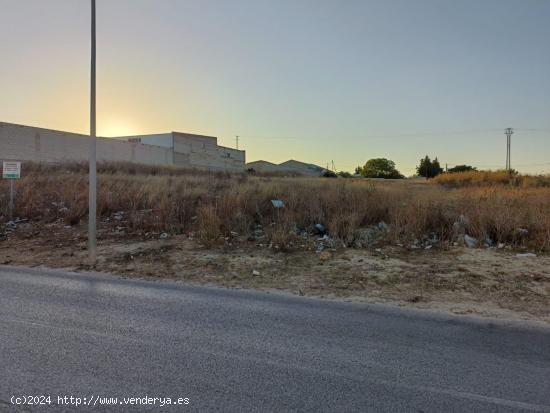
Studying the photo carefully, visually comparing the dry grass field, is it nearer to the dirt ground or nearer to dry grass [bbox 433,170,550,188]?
the dirt ground

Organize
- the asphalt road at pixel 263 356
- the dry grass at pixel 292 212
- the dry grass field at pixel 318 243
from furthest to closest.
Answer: the dry grass at pixel 292 212
the dry grass field at pixel 318 243
the asphalt road at pixel 263 356

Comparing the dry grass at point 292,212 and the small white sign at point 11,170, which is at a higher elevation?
the small white sign at point 11,170

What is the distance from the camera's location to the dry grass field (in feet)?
23.6

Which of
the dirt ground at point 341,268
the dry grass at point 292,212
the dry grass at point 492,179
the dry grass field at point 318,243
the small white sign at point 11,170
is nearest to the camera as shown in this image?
the dirt ground at point 341,268

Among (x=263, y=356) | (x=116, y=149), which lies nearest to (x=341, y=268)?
(x=263, y=356)

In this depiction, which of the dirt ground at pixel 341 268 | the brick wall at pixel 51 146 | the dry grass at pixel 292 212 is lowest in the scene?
the dirt ground at pixel 341 268

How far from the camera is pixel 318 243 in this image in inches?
417

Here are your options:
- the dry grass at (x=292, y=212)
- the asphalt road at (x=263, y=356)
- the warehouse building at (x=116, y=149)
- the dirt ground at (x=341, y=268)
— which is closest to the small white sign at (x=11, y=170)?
the dry grass at (x=292, y=212)

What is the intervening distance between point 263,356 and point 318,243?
661cm

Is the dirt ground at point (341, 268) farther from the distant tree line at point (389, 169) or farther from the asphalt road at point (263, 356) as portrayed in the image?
the distant tree line at point (389, 169)

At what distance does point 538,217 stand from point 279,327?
9070 mm

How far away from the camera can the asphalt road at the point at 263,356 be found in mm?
3281

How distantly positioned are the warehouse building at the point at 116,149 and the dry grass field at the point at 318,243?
36.4 metres

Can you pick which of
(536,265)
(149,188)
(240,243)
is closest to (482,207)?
(536,265)
